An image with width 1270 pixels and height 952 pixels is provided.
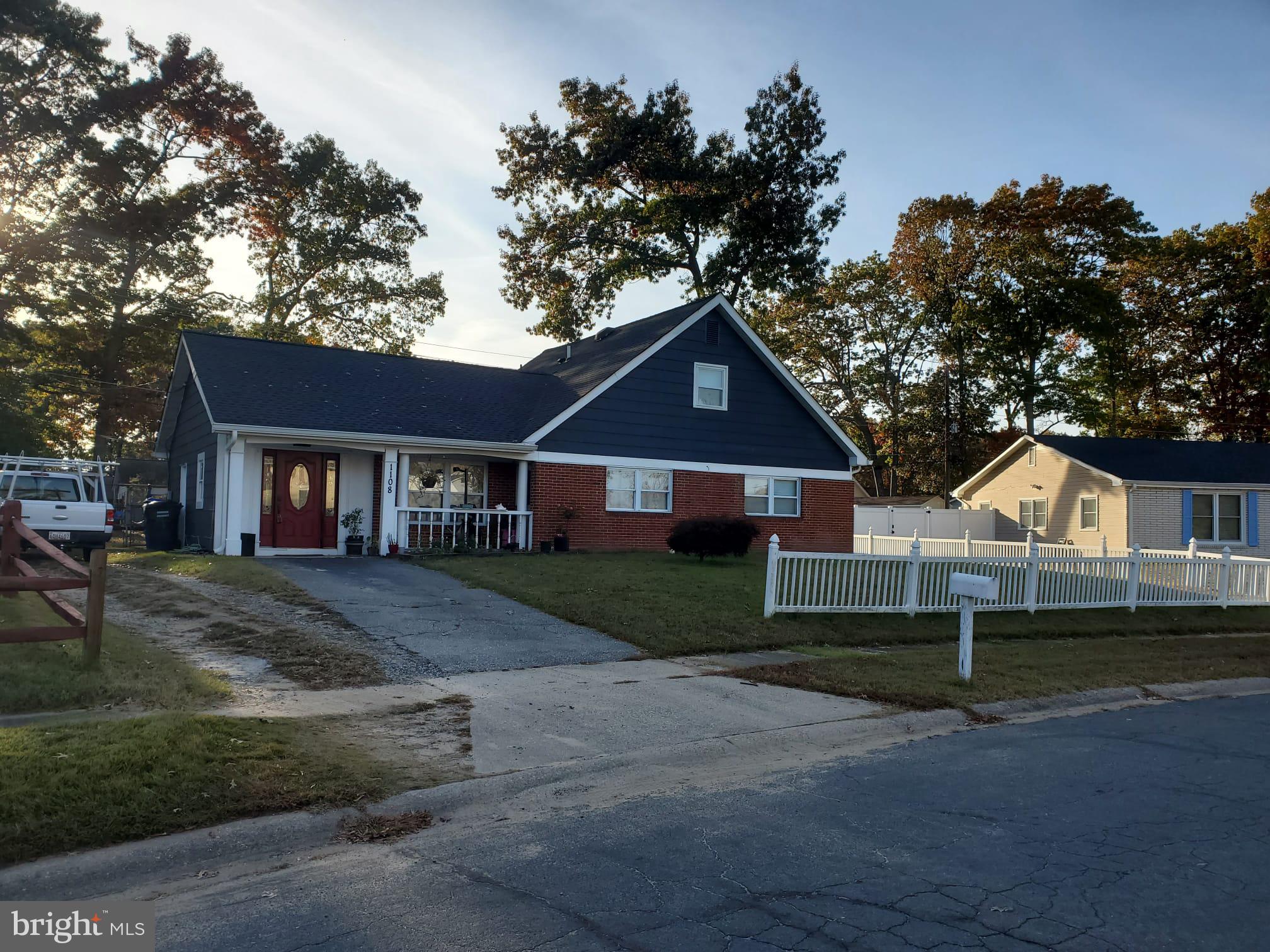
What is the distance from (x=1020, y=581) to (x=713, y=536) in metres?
5.95

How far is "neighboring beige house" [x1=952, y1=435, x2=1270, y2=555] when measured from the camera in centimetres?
3098

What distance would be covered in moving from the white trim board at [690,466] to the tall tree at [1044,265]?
2237cm

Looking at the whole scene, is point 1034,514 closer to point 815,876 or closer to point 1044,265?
point 1044,265

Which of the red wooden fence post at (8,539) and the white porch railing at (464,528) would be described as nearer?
the red wooden fence post at (8,539)

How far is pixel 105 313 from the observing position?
3881cm

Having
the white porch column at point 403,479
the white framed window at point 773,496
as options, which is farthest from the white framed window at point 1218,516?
the white porch column at point 403,479

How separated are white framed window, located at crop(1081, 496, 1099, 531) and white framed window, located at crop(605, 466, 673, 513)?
17533 mm

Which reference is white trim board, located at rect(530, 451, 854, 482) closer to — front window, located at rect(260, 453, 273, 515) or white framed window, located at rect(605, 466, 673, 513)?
white framed window, located at rect(605, 466, 673, 513)

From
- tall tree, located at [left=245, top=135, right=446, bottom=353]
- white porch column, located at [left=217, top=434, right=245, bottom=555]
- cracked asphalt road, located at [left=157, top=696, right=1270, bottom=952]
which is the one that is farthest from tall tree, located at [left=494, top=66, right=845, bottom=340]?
cracked asphalt road, located at [left=157, top=696, right=1270, bottom=952]

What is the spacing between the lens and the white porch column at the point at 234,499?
1900 cm

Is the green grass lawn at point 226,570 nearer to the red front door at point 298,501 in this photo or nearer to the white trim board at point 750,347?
the red front door at point 298,501

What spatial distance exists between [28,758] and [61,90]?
4053cm

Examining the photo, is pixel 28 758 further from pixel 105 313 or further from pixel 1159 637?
pixel 105 313

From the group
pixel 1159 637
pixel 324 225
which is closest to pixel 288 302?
pixel 324 225
